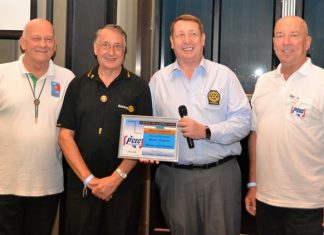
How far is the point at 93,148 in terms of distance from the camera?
217 cm

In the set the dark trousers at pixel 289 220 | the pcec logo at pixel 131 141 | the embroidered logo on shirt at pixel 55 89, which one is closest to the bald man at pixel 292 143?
the dark trousers at pixel 289 220

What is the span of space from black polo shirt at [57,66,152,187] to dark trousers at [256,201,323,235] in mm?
807

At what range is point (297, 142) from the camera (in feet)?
6.70

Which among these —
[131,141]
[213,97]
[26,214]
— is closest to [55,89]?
[131,141]

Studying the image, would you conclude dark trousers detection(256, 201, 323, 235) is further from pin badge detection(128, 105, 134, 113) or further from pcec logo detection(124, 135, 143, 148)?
pin badge detection(128, 105, 134, 113)

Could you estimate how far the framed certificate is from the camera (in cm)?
212

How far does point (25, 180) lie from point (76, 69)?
3.40 feet

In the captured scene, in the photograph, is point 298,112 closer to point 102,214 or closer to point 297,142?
point 297,142

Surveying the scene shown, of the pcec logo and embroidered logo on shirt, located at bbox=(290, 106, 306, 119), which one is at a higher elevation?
embroidered logo on shirt, located at bbox=(290, 106, 306, 119)

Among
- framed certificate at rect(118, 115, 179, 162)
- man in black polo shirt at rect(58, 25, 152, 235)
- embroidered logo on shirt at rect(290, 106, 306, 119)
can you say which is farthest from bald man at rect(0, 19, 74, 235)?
embroidered logo on shirt at rect(290, 106, 306, 119)

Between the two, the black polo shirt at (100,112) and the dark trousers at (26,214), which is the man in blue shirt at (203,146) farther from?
the dark trousers at (26,214)

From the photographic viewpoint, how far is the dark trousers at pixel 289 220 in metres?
2.04

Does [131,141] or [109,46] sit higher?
[109,46]

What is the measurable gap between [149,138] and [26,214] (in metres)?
0.92
